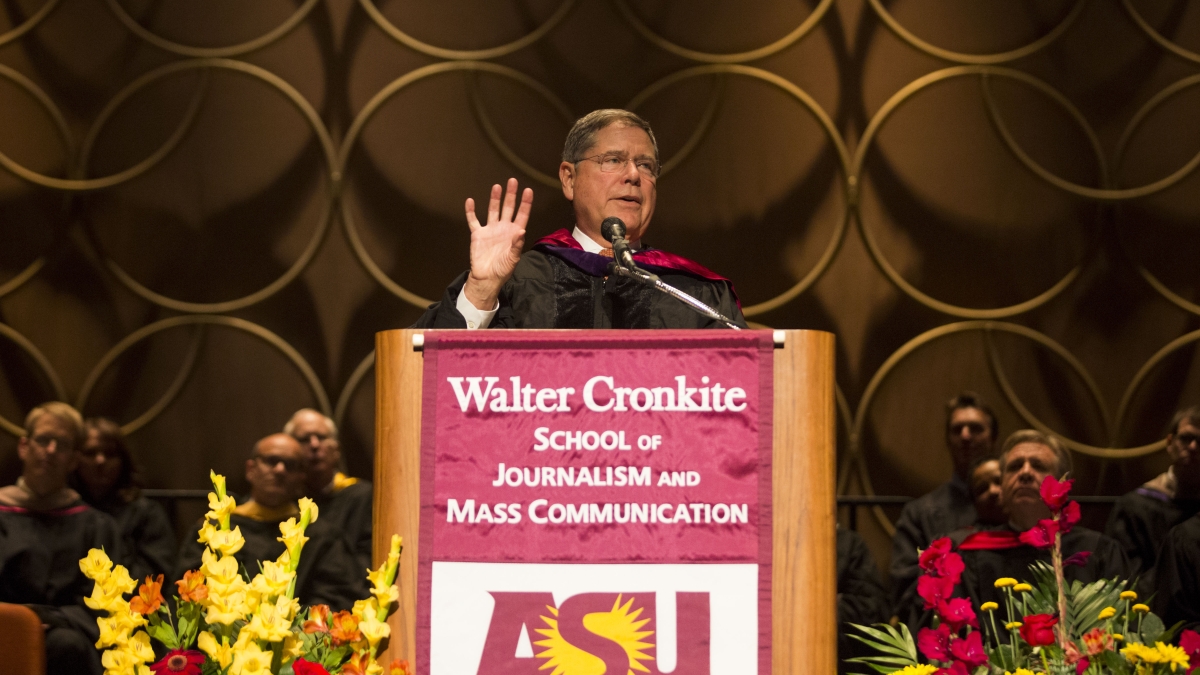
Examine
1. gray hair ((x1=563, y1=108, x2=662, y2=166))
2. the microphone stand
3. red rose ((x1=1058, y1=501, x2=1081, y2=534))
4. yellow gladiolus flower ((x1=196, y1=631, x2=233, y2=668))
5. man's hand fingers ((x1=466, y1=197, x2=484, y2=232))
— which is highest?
gray hair ((x1=563, y1=108, x2=662, y2=166))

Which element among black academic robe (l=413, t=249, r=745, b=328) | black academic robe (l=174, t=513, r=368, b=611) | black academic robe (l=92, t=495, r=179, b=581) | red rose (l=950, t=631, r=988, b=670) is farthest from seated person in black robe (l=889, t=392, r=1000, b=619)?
red rose (l=950, t=631, r=988, b=670)

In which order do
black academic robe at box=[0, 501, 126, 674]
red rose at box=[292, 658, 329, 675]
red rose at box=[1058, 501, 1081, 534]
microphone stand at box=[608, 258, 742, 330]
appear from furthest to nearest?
black academic robe at box=[0, 501, 126, 674] < microphone stand at box=[608, 258, 742, 330] < red rose at box=[1058, 501, 1081, 534] < red rose at box=[292, 658, 329, 675]

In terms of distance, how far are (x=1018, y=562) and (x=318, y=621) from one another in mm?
2993

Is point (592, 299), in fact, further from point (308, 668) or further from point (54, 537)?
point (54, 537)

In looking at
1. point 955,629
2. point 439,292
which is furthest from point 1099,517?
point 955,629

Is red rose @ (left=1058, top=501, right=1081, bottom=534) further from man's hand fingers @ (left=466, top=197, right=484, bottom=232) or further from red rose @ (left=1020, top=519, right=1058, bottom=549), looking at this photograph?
man's hand fingers @ (left=466, top=197, right=484, bottom=232)

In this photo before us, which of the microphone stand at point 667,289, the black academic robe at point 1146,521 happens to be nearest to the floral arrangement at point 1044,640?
the microphone stand at point 667,289

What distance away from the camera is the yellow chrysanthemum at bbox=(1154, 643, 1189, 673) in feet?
5.14

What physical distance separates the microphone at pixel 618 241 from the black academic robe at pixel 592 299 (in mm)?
262

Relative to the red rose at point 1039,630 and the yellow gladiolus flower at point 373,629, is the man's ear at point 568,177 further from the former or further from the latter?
the red rose at point 1039,630

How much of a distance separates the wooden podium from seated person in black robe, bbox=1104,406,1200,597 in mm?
3600

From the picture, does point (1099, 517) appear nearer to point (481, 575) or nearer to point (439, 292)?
point (439, 292)

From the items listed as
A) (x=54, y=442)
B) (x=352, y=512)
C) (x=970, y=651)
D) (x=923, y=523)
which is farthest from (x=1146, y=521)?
(x=54, y=442)

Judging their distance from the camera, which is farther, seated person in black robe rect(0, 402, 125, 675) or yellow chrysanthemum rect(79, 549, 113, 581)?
seated person in black robe rect(0, 402, 125, 675)
